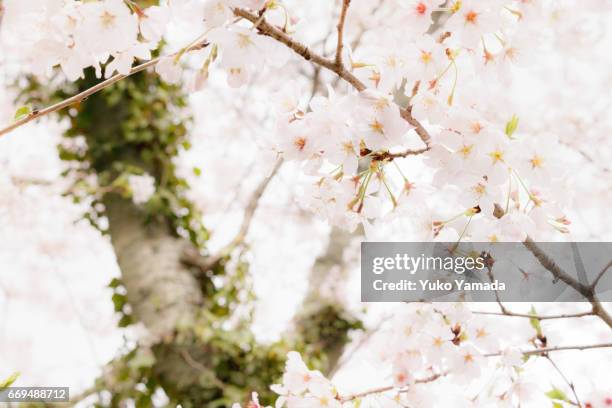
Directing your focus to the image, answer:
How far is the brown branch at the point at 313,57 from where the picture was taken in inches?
22.3

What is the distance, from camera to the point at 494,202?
2.31ft

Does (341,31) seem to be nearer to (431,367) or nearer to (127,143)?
(431,367)

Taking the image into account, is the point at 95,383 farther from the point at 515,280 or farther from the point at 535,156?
the point at 535,156

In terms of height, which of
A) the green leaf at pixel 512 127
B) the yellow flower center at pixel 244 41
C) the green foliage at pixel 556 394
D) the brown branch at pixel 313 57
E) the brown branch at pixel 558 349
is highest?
the green leaf at pixel 512 127

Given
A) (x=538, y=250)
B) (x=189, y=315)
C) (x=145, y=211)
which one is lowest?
(x=538, y=250)

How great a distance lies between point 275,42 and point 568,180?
498mm

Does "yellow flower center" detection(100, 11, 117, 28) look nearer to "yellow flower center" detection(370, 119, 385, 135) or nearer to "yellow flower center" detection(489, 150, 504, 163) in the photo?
"yellow flower center" detection(370, 119, 385, 135)

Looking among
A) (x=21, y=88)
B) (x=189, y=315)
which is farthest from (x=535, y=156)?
(x=21, y=88)

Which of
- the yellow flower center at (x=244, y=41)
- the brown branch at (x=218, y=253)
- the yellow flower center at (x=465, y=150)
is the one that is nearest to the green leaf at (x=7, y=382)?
the yellow flower center at (x=244, y=41)
